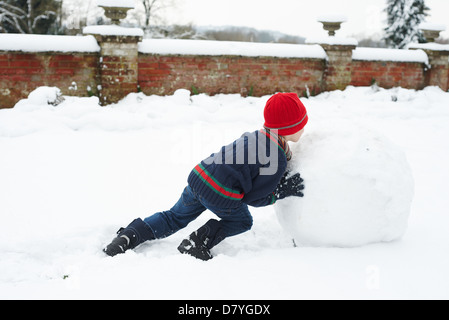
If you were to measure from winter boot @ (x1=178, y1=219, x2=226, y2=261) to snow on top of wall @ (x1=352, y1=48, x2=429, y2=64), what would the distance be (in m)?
6.15

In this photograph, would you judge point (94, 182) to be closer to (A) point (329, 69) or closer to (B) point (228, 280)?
(B) point (228, 280)

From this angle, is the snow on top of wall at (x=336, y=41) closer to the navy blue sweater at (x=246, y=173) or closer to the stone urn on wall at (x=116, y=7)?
the stone urn on wall at (x=116, y=7)

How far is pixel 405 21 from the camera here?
24094 millimetres

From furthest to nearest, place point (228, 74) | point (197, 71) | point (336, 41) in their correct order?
1. point (336, 41)
2. point (228, 74)
3. point (197, 71)

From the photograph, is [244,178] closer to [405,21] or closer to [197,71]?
[197,71]

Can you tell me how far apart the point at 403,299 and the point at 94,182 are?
8.62 ft

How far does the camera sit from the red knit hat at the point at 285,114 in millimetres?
2180

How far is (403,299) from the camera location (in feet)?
5.63

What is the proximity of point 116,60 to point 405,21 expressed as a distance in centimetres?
2357

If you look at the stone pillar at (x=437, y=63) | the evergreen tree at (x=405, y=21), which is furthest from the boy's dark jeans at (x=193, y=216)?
the evergreen tree at (x=405, y=21)

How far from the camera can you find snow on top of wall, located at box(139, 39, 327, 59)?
6.10 meters

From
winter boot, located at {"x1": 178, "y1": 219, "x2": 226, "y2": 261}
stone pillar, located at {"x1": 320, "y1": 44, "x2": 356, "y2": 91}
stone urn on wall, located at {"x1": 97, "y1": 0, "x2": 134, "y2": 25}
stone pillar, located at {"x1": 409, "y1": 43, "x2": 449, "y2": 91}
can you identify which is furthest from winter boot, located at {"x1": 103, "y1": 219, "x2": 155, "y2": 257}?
stone pillar, located at {"x1": 409, "y1": 43, "x2": 449, "y2": 91}

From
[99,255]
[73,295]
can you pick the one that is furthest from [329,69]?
[73,295]

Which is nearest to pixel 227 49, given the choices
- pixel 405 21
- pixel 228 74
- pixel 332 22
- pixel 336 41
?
pixel 228 74
